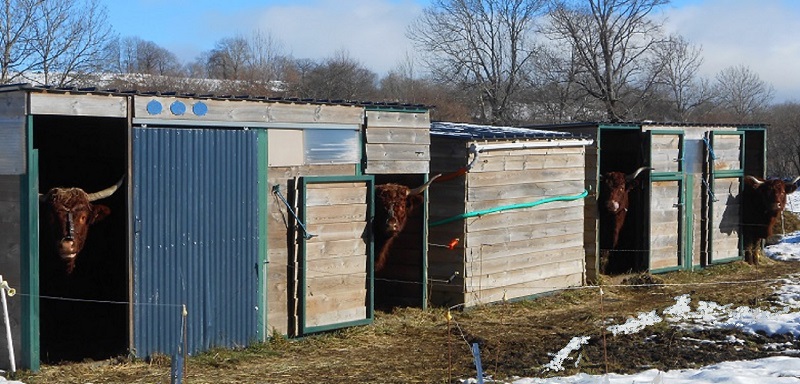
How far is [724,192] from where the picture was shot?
19828 millimetres

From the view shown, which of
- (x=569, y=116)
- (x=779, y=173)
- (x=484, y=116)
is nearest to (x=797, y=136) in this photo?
(x=779, y=173)

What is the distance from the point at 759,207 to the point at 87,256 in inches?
545

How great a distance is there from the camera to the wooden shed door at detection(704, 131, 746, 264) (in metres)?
19.4

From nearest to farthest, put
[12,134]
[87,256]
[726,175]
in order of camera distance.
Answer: [12,134] < [87,256] < [726,175]

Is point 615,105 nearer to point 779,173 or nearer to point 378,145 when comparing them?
point 779,173

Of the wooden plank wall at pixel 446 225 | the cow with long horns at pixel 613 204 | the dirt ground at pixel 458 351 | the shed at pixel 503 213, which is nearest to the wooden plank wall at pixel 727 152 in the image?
the cow with long horns at pixel 613 204

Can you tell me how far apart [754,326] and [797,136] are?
44627 millimetres

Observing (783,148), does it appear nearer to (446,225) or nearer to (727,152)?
(727,152)

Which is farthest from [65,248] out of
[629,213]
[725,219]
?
[725,219]

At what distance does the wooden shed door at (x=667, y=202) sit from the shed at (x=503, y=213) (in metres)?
2.22

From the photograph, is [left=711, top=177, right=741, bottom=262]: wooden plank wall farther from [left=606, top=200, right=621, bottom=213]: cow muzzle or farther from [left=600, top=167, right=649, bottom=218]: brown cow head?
[left=606, top=200, right=621, bottom=213]: cow muzzle

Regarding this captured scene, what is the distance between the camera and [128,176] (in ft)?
32.8

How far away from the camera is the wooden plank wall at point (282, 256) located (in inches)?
452

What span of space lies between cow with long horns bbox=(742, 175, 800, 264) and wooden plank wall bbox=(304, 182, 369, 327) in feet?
34.8
